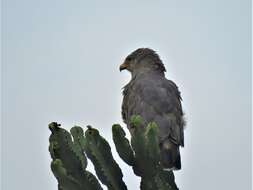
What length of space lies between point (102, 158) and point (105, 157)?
0.11ft

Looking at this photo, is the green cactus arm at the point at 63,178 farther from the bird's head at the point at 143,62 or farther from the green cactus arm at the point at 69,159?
the bird's head at the point at 143,62

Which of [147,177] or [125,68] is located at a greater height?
[125,68]

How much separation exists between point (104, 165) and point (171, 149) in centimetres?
287

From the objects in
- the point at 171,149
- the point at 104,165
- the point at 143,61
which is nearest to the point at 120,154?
the point at 104,165

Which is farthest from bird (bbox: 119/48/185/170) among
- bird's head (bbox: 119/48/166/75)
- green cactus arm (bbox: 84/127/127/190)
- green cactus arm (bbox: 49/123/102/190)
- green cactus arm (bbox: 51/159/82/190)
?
green cactus arm (bbox: 51/159/82/190)

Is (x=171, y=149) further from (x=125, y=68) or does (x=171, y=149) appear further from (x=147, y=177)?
(x=125, y=68)

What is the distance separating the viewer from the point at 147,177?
Result: 4.89 m

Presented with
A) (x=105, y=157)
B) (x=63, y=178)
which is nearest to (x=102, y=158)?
(x=105, y=157)

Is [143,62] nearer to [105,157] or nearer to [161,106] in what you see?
[161,106]

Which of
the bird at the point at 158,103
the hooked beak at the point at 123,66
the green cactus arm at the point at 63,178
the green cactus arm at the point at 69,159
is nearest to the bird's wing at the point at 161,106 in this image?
the bird at the point at 158,103

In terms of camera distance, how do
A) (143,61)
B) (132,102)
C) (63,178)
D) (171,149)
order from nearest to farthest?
(63,178), (171,149), (132,102), (143,61)

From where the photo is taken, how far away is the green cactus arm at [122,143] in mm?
4895

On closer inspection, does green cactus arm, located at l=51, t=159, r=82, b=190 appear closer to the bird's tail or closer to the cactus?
the cactus

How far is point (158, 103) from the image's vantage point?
8555mm
